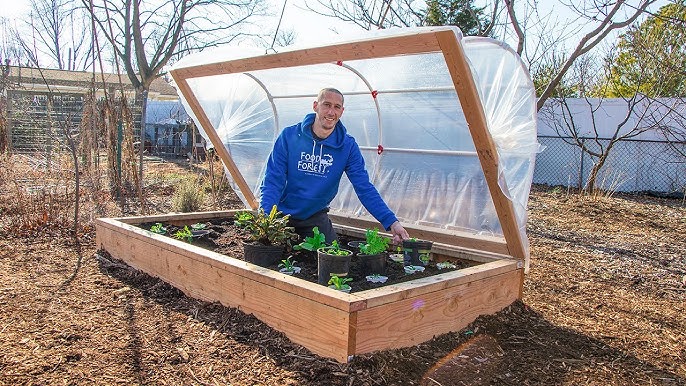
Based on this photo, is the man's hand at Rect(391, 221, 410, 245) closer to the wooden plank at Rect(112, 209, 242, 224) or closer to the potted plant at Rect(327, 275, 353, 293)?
the potted plant at Rect(327, 275, 353, 293)

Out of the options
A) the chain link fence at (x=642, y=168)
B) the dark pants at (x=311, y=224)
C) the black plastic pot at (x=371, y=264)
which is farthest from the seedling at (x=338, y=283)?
the chain link fence at (x=642, y=168)

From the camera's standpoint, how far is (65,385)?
2355 mm

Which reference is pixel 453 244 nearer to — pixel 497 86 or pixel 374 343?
pixel 497 86

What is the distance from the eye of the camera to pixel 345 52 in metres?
3.35

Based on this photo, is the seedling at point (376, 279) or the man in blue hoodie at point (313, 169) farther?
the man in blue hoodie at point (313, 169)

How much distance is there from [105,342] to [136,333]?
0.17m

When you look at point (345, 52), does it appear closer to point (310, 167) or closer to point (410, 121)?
point (310, 167)

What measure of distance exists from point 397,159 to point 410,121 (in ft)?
1.19

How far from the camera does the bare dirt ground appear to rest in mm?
2510

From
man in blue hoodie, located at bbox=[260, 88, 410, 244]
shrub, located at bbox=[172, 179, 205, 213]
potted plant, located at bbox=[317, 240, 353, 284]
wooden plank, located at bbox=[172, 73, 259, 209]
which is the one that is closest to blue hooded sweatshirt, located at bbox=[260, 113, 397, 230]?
man in blue hoodie, located at bbox=[260, 88, 410, 244]

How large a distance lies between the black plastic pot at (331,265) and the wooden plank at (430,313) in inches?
16.9

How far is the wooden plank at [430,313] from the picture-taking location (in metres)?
2.58

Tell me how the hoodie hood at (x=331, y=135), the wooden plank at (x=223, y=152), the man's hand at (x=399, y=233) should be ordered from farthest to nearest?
the wooden plank at (x=223, y=152) → the hoodie hood at (x=331, y=135) → the man's hand at (x=399, y=233)

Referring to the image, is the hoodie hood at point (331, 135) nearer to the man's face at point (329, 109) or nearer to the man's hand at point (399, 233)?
the man's face at point (329, 109)
